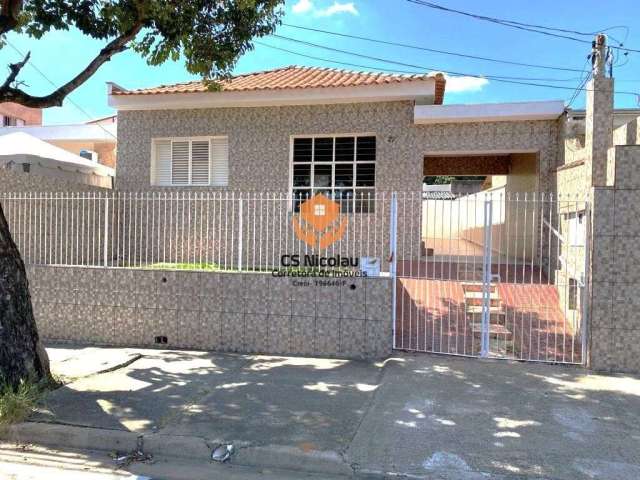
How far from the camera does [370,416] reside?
4.78 meters

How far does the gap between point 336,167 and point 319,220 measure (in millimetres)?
3281

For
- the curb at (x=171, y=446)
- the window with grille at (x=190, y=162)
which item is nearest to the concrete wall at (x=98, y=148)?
the window with grille at (x=190, y=162)

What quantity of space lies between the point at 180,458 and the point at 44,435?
4.34 feet

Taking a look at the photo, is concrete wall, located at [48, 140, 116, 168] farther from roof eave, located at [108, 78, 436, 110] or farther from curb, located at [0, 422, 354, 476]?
curb, located at [0, 422, 354, 476]

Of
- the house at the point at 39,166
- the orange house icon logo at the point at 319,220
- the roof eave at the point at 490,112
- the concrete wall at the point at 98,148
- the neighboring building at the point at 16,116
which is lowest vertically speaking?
the orange house icon logo at the point at 319,220

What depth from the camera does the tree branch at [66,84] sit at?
5703 mm

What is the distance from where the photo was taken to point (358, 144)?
1061cm

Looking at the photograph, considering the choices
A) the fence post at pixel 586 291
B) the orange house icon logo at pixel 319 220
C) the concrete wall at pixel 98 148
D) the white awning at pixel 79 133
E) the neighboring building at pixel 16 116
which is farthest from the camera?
the neighboring building at pixel 16 116

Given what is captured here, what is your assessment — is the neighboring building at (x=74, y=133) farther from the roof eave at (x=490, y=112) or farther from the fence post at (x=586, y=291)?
the fence post at (x=586, y=291)

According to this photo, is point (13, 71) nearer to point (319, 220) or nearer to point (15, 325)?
point (15, 325)

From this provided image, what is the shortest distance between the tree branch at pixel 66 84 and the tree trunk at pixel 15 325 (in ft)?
4.58

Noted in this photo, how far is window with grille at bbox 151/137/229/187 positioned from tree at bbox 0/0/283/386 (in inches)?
139

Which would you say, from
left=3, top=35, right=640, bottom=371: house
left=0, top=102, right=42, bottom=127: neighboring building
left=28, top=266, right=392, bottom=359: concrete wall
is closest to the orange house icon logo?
left=3, top=35, right=640, bottom=371: house

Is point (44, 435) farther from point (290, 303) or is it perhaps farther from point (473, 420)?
point (473, 420)
